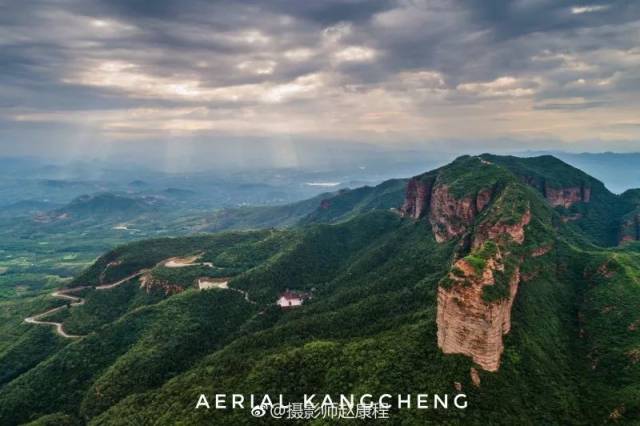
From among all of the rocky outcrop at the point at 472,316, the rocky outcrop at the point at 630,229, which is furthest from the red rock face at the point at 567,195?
the rocky outcrop at the point at 472,316

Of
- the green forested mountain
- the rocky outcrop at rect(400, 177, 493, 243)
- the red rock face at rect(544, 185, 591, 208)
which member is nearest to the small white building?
the green forested mountain

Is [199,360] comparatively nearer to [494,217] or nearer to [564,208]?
[494,217]

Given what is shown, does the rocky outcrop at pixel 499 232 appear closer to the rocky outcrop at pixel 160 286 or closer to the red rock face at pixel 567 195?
the red rock face at pixel 567 195

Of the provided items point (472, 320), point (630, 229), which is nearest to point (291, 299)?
point (472, 320)

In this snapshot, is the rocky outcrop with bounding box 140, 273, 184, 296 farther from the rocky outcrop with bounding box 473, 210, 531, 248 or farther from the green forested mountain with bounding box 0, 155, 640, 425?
the rocky outcrop with bounding box 473, 210, 531, 248

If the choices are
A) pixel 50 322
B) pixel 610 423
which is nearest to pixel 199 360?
pixel 50 322
